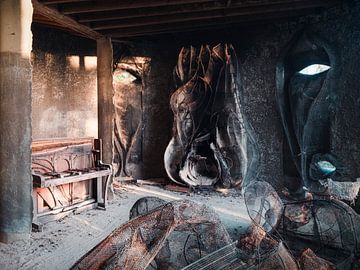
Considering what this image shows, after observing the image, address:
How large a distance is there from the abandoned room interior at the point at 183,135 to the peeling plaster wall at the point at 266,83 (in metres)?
0.02

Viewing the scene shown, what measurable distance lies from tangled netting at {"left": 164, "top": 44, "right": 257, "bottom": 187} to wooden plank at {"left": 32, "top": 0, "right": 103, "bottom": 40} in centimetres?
214

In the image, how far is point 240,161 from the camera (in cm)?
623

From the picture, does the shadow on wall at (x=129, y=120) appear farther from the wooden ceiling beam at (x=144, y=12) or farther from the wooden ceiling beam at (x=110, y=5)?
the wooden ceiling beam at (x=110, y=5)

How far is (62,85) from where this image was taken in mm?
7246

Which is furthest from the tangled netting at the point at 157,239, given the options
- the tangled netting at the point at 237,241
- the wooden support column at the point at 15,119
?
the wooden support column at the point at 15,119

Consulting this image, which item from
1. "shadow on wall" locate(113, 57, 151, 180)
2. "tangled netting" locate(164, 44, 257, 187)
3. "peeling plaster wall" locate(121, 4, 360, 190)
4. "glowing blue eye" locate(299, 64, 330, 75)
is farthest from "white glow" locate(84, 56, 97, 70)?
"glowing blue eye" locate(299, 64, 330, 75)

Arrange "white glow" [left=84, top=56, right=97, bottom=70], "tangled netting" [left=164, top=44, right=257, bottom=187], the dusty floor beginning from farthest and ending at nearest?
"white glow" [left=84, top=56, right=97, bottom=70] → "tangled netting" [left=164, top=44, right=257, bottom=187] → the dusty floor

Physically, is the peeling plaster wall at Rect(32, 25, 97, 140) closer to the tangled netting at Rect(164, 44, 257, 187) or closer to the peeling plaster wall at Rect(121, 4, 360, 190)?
the peeling plaster wall at Rect(121, 4, 360, 190)

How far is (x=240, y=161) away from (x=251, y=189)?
9.64 ft

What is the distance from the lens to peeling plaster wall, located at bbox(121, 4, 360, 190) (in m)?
5.04

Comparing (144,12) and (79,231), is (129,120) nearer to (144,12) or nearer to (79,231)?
(144,12)

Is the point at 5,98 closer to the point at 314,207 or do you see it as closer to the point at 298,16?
the point at 314,207

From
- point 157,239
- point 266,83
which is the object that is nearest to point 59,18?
point 266,83

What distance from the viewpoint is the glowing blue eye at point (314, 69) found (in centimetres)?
536
